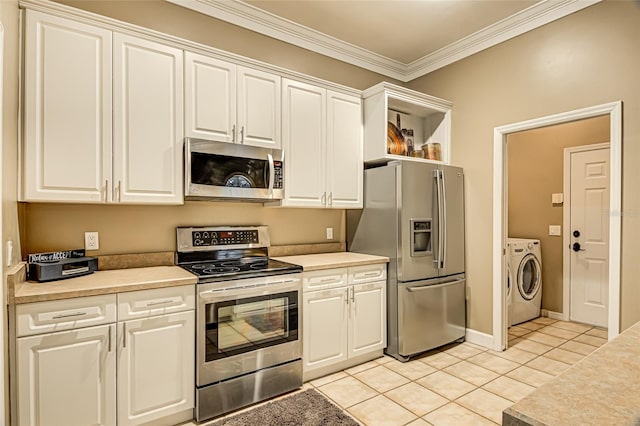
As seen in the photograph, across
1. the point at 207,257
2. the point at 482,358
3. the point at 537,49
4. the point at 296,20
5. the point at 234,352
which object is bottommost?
the point at 482,358

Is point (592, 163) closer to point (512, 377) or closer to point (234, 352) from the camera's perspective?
point (512, 377)

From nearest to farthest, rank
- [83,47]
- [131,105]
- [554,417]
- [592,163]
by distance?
[554,417], [83,47], [131,105], [592,163]

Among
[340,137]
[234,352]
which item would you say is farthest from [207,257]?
[340,137]

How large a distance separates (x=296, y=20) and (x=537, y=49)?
217 centimetres

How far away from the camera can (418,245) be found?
3.33 m

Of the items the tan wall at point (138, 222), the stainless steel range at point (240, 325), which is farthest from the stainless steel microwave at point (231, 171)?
the stainless steel range at point (240, 325)

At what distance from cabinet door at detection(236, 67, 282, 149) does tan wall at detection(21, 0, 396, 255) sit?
1.64 feet

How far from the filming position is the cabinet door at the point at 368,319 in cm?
305

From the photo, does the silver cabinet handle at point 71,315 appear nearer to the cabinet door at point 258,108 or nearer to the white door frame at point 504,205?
the cabinet door at point 258,108

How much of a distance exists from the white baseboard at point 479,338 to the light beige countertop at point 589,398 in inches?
111

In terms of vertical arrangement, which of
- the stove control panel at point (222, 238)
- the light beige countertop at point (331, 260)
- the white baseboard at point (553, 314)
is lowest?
the white baseboard at point (553, 314)

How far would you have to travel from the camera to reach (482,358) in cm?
325

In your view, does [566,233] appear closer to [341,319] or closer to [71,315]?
[341,319]

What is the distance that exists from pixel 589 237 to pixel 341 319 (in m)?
3.31
